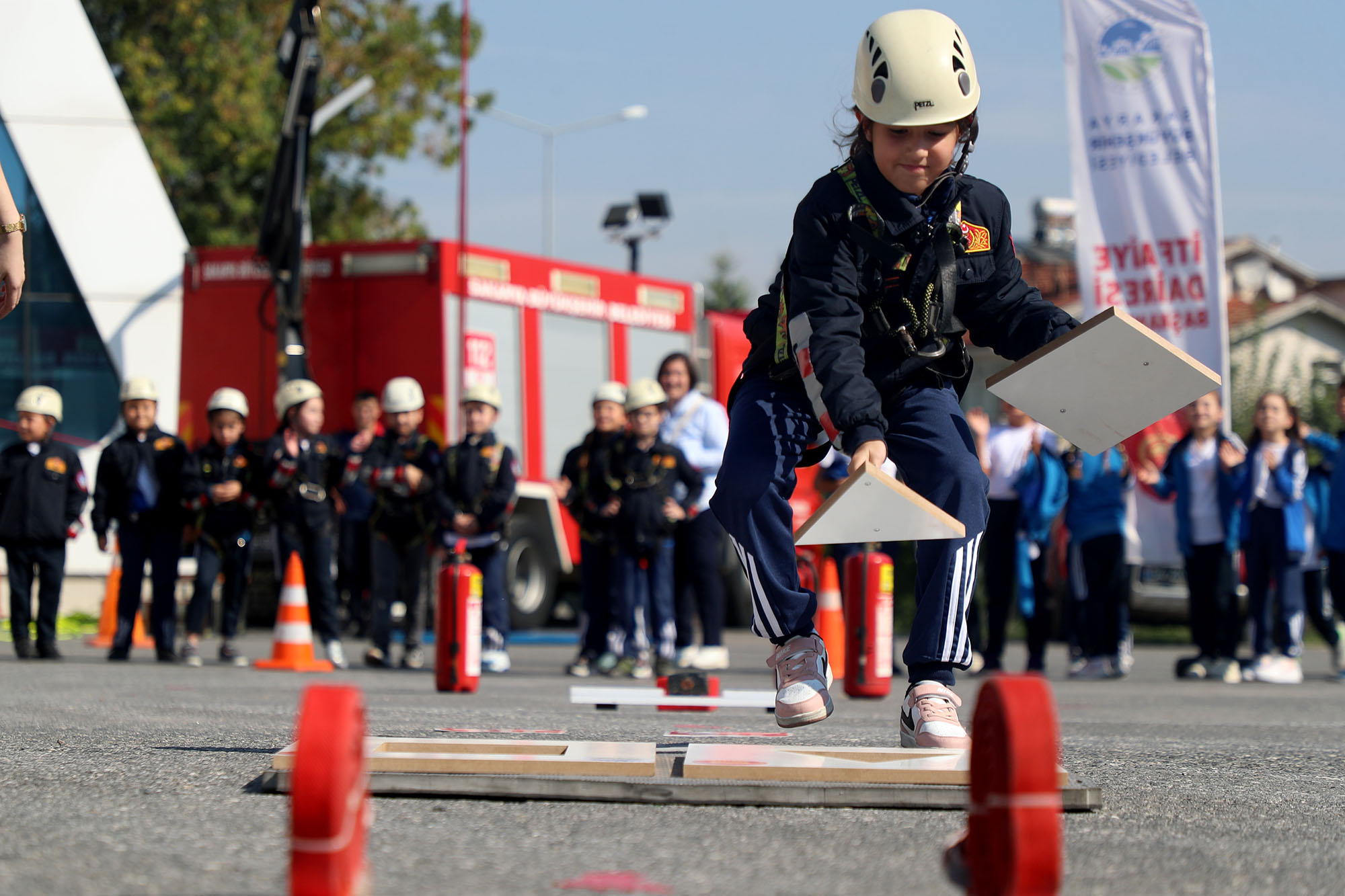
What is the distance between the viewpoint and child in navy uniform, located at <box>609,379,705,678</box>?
35.7 feet

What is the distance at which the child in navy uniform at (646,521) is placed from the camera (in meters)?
10.9

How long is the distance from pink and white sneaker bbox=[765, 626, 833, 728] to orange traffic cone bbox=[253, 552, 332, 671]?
706 cm

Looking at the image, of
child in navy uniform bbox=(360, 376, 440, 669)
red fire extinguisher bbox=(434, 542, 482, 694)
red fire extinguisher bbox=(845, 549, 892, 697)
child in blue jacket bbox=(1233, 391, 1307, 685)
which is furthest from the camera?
child in blue jacket bbox=(1233, 391, 1307, 685)

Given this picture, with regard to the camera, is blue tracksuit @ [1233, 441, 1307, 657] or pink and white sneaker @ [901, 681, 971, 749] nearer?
pink and white sneaker @ [901, 681, 971, 749]

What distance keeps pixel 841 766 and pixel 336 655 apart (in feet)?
26.2

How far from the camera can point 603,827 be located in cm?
325

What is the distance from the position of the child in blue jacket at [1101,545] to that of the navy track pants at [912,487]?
7440 millimetres

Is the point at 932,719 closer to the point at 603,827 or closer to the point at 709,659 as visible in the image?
the point at 603,827

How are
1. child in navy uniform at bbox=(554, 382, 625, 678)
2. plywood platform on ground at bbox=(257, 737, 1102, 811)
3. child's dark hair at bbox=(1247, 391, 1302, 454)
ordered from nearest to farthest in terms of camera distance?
plywood platform on ground at bbox=(257, 737, 1102, 811) < child in navy uniform at bbox=(554, 382, 625, 678) < child's dark hair at bbox=(1247, 391, 1302, 454)

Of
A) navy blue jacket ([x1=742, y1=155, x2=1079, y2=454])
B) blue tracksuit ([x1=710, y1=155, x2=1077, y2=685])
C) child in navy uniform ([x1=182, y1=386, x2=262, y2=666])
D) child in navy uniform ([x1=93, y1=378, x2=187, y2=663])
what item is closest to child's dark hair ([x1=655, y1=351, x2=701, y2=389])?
child in navy uniform ([x1=182, y1=386, x2=262, y2=666])

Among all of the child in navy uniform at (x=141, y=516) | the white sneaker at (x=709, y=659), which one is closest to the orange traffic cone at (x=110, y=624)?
the child in navy uniform at (x=141, y=516)

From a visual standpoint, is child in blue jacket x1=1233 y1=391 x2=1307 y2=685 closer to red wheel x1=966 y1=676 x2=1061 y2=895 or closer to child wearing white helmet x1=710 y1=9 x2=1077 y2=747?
child wearing white helmet x1=710 y1=9 x2=1077 y2=747

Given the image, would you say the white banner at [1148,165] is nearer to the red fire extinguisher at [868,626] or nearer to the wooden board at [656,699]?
the red fire extinguisher at [868,626]

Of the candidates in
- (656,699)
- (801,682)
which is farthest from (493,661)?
(801,682)
